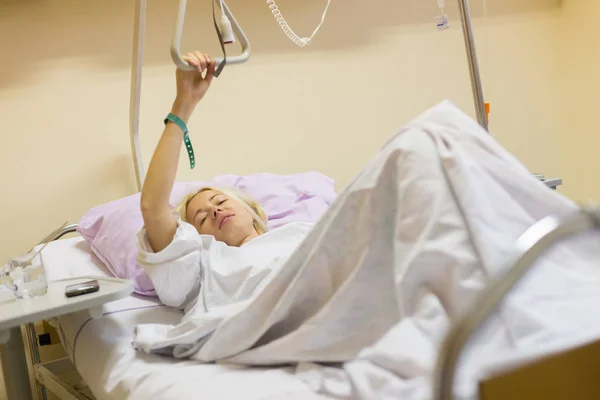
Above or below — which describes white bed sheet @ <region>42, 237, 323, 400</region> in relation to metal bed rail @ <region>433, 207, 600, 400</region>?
below

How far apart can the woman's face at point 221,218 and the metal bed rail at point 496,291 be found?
43.8 inches

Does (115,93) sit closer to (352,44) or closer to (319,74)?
(319,74)

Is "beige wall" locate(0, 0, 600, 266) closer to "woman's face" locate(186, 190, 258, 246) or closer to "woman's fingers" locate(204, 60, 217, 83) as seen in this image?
"woman's face" locate(186, 190, 258, 246)

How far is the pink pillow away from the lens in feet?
5.40

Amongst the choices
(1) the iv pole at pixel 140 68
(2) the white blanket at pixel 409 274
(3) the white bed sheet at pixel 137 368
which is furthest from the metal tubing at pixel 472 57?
(3) the white bed sheet at pixel 137 368

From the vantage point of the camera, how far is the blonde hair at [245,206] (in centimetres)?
166

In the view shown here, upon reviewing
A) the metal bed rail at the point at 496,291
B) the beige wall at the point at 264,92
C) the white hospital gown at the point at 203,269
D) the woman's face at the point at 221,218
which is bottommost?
the white hospital gown at the point at 203,269

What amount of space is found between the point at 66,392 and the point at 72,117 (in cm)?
97

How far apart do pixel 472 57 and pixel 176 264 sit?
956 mm

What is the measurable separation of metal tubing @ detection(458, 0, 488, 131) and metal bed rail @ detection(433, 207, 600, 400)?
1.28 metres

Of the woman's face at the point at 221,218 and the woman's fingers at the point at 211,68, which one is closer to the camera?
the woman's fingers at the point at 211,68

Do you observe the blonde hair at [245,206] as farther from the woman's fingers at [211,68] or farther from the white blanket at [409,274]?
the white blanket at [409,274]

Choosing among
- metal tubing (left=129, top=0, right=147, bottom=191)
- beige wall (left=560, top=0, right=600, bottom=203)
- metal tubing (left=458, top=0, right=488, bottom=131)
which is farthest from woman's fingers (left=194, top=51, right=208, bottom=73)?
beige wall (left=560, top=0, right=600, bottom=203)

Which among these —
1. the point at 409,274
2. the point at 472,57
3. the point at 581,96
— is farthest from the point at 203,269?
the point at 581,96
